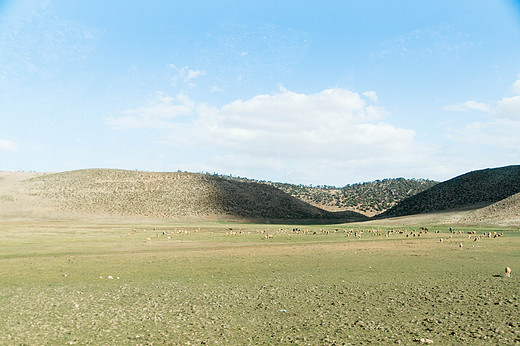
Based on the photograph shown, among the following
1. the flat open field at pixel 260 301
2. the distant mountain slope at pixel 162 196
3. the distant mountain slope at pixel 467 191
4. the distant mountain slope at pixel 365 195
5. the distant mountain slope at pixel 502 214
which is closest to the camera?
the flat open field at pixel 260 301

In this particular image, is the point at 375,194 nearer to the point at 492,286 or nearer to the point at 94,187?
the point at 94,187

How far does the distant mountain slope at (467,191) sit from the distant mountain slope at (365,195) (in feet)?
62.1

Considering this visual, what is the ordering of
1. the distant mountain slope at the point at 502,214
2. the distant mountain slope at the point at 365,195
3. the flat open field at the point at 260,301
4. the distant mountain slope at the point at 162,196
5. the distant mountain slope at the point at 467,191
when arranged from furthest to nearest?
the distant mountain slope at the point at 365,195
the distant mountain slope at the point at 467,191
the distant mountain slope at the point at 162,196
the distant mountain slope at the point at 502,214
the flat open field at the point at 260,301

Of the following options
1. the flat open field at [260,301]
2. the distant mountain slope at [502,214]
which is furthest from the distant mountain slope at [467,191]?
the flat open field at [260,301]

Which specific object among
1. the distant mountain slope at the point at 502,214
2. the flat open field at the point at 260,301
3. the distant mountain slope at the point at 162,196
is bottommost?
the flat open field at the point at 260,301

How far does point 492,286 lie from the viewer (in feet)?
51.2

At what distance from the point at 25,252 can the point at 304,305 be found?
25421mm

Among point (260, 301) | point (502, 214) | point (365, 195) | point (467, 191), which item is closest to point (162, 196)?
point (502, 214)

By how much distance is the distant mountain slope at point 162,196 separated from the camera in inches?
3903

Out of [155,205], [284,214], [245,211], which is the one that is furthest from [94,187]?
[284,214]

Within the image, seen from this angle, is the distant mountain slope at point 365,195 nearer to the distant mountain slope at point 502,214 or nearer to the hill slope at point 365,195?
the hill slope at point 365,195

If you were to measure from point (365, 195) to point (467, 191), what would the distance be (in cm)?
5452

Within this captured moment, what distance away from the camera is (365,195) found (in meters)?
162

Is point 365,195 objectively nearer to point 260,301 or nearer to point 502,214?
point 502,214
